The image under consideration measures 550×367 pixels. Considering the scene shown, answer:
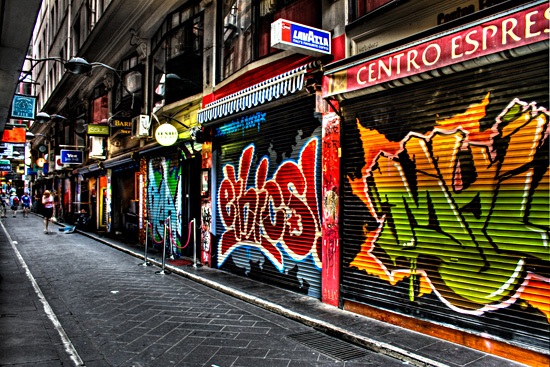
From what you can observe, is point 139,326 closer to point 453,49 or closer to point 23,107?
Answer: point 453,49

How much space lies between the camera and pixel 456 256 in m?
5.28

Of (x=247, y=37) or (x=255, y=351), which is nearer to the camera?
(x=255, y=351)

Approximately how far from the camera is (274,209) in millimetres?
8742

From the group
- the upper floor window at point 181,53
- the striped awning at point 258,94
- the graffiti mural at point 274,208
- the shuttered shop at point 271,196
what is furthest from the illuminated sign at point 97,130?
the graffiti mural at point 274,208

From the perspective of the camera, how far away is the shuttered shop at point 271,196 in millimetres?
7793

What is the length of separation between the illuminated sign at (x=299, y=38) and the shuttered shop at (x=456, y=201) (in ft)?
3.80

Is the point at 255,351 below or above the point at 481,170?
below

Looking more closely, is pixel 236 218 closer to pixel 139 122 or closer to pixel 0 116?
pixel 139 122

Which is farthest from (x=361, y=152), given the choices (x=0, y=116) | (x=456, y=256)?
(x=0, y=116)

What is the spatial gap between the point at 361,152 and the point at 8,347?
5.52 metres

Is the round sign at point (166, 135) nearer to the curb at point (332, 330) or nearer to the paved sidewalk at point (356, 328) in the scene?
the curb at point (332, 330)

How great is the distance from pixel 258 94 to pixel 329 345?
5.02m

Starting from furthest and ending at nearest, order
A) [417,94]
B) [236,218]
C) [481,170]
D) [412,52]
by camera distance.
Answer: [236,218] < [417,94] < [412,52] < [481,170]

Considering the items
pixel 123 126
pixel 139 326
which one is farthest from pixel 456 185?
pixel 123 126
